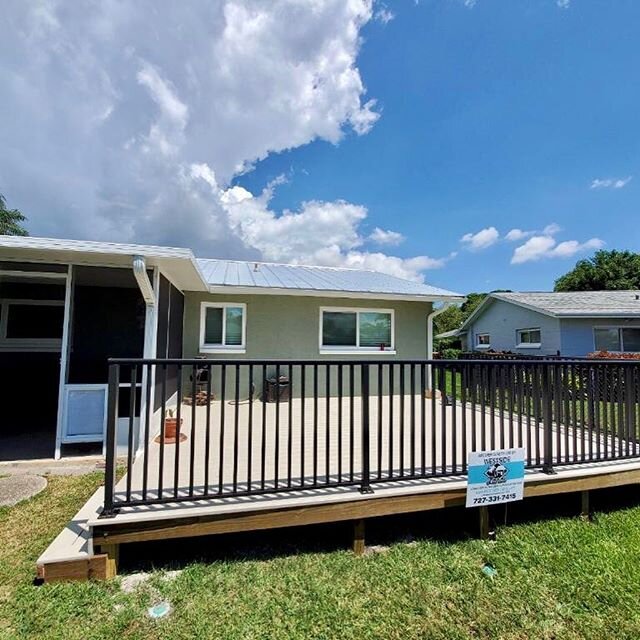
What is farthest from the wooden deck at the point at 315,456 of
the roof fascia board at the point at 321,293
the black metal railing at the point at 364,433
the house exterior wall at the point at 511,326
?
the house exterior wall at the point at 511,326

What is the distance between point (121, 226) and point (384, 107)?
889 inches

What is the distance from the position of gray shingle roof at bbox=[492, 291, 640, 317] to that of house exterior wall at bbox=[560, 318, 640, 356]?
52 cm

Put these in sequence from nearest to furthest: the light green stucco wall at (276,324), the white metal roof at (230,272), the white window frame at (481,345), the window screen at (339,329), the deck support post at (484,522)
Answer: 1. the deck support post at (484,522)
2. the white metal roof at (230,272)
3. the light green stucco wall at (276,324)
4. the window screen at (339,329)
5. the white window frame at (481,345)

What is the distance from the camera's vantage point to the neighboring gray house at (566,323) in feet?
43.0

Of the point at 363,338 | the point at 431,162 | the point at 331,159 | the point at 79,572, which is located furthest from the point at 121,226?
the point at 79,572

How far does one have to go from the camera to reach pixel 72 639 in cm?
→ 185

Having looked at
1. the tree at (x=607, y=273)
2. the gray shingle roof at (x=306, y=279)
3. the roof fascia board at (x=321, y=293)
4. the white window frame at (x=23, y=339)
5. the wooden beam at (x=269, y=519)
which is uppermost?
the tree at (x=607, y=273)

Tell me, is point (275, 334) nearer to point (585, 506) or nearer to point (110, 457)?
point (110, 457)

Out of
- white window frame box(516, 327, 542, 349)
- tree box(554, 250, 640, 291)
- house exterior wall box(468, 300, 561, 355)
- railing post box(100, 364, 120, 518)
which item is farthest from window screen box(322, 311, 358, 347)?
tree box(554, 250, 640, 291)

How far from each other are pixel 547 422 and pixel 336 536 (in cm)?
215

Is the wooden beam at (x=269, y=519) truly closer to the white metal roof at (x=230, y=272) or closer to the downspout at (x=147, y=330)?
the downspout at (x=147, y=330)

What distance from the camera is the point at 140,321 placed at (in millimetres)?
6352

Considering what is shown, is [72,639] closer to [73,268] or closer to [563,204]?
[73,268]

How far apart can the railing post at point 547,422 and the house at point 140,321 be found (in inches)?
160
